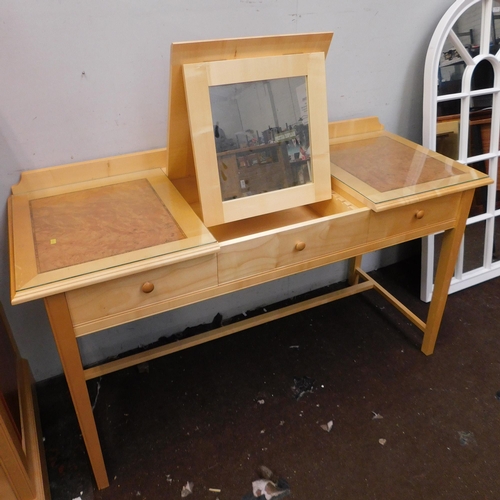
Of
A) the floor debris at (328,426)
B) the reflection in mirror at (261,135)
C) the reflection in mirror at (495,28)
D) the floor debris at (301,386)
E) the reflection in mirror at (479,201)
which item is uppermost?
the reflection in mirror at (495,28)

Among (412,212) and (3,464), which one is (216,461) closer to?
(3,464)

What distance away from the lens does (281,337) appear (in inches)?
78.1

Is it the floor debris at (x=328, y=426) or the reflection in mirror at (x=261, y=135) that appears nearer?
the reflection in mirror at (x=261, y=135)

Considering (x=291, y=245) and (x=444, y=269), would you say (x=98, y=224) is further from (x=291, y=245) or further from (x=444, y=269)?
(x=444, y=269)

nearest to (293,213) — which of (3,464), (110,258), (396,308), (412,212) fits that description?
(412,212)

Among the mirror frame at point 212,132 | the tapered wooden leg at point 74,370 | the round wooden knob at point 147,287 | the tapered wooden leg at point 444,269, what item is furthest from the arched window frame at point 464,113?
the tapered wooden leg at point 74,370

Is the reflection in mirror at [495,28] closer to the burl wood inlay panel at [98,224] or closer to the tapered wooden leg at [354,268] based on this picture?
the tapered wooden leg at [354,268]

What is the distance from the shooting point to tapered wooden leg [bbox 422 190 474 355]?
5.08ft

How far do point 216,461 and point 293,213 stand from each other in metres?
0.90

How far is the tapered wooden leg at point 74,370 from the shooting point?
106 cm

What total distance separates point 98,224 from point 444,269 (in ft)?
4.15

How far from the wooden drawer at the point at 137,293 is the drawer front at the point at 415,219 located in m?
0.58

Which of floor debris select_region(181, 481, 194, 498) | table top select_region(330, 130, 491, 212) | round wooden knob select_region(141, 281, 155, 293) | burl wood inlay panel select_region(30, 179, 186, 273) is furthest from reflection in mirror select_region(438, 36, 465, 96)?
floor debris select_region(181, 481, 194, 498)

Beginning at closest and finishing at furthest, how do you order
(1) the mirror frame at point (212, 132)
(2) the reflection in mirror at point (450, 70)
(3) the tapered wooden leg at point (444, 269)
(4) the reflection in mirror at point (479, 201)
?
(1) the mirror frame at point (212, 132) < (3) the tapered wooden leg at point (444, 269) < (2) the reflection in mirror at point (450, 70) < (4) the reflection in mirror at point (479, 201)
